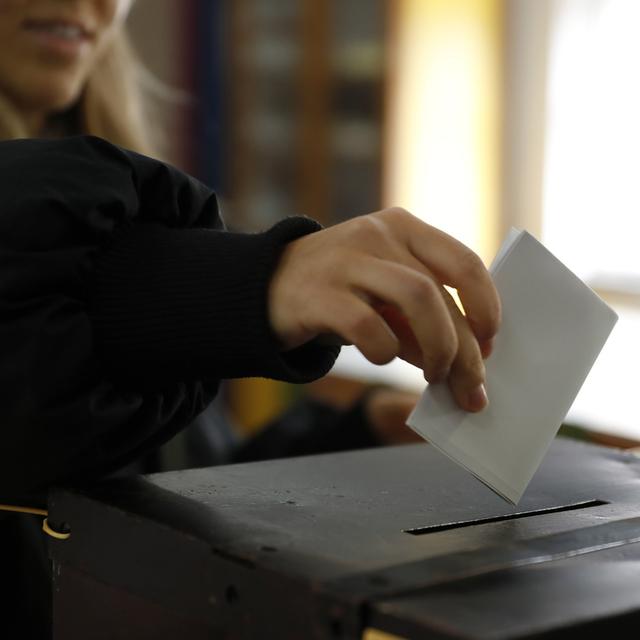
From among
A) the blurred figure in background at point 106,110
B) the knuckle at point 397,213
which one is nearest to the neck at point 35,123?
the blurred figure in background at point 106,110

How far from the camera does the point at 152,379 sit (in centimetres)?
65

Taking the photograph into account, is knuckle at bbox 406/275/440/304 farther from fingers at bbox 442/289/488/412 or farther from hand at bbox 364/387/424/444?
hand at bbox 364/387/424/444

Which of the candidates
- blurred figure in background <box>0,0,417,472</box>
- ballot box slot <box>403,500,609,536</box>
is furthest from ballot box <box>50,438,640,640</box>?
blurred figure in background <box>0,0,417,472</box>

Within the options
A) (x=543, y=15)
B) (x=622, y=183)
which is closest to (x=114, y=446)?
(x=622, y=183)

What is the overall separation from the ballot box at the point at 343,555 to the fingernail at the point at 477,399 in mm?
68

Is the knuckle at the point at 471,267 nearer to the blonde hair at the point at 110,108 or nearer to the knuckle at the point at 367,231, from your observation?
the knuckle at the point at 367,231

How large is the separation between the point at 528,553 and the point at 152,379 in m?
0.23

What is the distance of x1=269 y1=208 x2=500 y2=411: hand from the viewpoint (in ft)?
1.85

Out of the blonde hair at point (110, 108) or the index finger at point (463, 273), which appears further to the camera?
the blonde hair at point (110, 108)

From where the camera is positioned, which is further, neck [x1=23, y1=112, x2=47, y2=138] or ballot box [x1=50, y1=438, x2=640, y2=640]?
neck [x1=23, y1=112, x2=47, y2=138]

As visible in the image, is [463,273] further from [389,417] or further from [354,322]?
[389,417]

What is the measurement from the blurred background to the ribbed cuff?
1.16 metres

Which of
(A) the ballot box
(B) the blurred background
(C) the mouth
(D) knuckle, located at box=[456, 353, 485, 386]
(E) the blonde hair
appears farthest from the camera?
(B) the blurred background

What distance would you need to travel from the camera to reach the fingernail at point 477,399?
0.59 m
